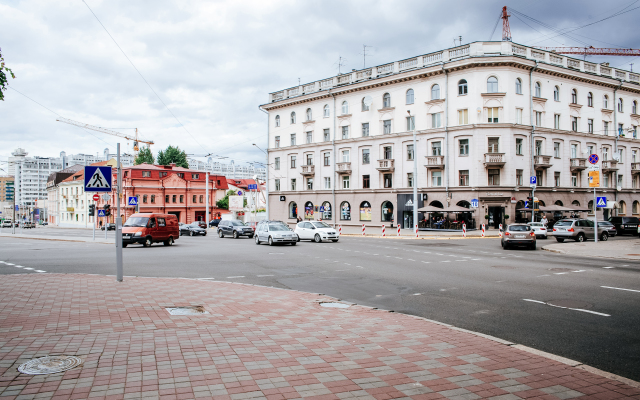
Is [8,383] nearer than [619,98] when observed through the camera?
Yes

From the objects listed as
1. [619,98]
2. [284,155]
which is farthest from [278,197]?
[619,98]

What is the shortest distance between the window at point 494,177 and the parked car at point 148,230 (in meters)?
30.9

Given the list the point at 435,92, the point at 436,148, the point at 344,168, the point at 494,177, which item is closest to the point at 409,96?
the point at 435,92

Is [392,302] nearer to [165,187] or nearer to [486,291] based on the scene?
[486,291]

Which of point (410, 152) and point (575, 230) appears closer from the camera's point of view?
point (575, 230)

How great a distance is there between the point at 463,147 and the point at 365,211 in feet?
44.4

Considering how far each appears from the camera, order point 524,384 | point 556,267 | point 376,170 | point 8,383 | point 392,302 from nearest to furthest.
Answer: point 8,383 < point 524,384 < point 392,302 < point 556,267 < point 376,170

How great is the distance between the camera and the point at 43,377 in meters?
4.53

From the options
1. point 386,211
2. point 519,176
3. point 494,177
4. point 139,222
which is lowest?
point 139,222

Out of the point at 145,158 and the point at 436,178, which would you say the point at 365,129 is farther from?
the point at 145,158

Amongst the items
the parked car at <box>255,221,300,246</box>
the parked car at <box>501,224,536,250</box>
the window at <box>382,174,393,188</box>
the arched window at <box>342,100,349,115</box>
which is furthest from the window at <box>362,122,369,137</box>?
the parked car at <box>501,224,536,250</box>

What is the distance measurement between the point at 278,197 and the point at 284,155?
600 cm

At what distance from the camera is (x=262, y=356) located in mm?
5309

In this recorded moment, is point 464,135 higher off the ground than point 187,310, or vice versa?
point 464,135
